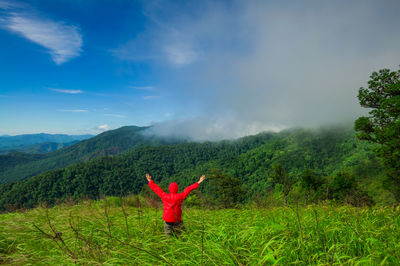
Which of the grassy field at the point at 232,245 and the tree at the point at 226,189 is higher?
the grassy field at the point at 232,245

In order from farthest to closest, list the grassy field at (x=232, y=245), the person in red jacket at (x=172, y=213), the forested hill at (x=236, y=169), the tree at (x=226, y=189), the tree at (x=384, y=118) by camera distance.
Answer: the forested hill at (x=236, y=169), the tree at (x=226, y=189), the tree at (x=384, y=118), the person in red jacket at (x=172, y=213), the grassy field at (x=232, y=245)

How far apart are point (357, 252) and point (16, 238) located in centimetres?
587

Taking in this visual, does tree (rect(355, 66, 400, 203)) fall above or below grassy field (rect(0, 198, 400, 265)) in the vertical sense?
above

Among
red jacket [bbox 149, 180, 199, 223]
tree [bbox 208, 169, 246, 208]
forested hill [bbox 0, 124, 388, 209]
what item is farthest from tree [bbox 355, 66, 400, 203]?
forested hill [bbox 0, 124, 388, 209]

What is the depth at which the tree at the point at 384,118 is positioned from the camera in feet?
34.4

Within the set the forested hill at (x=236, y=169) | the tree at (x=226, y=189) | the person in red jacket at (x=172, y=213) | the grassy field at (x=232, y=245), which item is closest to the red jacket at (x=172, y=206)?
the person in red jacket at (x=172, y=213)

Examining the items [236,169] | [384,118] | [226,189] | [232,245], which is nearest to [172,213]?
[232,245]

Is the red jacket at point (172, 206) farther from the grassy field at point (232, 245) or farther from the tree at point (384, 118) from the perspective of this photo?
the tree at point (384, 118)

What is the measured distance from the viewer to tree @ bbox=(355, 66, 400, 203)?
1050 centimetres

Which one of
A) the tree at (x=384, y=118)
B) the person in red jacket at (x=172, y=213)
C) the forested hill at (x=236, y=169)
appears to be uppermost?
the tree at (x=384, y=118)

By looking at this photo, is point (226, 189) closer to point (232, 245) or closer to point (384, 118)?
point (384, 118)

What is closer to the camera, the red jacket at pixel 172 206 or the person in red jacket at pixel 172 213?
the person in red jacket at pixel 172 213

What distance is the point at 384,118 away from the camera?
11406mm

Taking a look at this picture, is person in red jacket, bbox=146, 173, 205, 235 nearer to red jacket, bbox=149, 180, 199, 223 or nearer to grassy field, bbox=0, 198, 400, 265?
red jacket, bbox=149, 180, 199, 223
